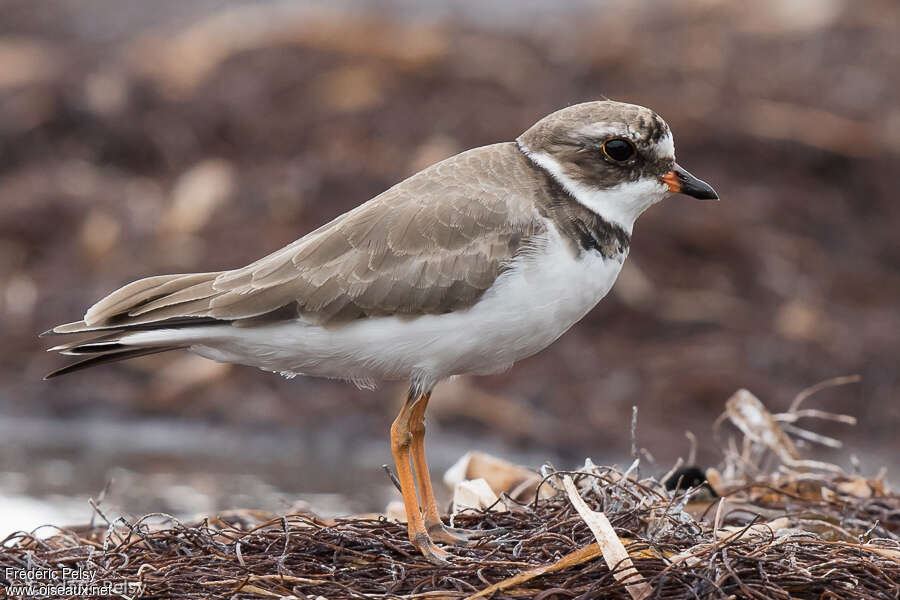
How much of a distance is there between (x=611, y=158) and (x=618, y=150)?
4cm

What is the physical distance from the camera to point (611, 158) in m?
4.71

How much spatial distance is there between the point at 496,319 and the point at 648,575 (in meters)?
1.01

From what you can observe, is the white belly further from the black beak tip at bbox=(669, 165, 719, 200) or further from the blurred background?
the blurred background

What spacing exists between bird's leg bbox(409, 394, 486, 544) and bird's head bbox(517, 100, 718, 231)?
37.7 inches

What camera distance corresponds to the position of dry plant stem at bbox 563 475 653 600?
3969 mm

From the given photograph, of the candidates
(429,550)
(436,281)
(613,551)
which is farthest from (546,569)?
(436,281)

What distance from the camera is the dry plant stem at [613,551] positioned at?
156 inches

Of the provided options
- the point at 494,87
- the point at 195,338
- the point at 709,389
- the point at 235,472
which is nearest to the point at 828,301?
the point at 709,389

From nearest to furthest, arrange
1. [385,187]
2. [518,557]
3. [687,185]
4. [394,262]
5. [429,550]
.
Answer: [518,557]
[429,550]
[394,262]
[687,185]
[385,187]

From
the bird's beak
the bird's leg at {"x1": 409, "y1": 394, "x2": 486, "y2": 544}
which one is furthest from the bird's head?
the bird's leg at {"x1": 409, "y1": 394, "x2": 486, "y2": 544}

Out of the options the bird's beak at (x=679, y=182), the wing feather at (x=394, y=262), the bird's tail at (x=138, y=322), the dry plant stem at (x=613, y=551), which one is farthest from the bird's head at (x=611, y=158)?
the bird's tail at (x=138, y=322)

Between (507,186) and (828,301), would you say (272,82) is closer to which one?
(828,301)

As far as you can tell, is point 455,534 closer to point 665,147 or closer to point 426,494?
point 426,494

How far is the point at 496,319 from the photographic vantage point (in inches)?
175
